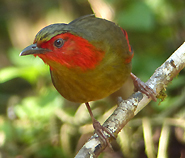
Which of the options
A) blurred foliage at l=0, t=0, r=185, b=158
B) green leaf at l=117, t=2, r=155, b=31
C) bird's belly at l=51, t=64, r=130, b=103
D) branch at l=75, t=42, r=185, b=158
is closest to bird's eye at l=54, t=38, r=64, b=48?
bird's belly at l=51, t=64, r=130, b=103

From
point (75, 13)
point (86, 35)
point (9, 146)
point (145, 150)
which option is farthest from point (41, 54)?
point (75, 13)

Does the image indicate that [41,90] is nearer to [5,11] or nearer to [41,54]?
[41,54]

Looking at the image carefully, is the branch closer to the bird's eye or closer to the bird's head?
the bird's head

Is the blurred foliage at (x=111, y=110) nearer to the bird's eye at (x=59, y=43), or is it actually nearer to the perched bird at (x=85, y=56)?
the perched bird at (x=85, y=56)

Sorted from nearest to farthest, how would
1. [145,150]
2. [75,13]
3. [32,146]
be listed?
1. [145,150]
2. [32,146]
3. [75,13]

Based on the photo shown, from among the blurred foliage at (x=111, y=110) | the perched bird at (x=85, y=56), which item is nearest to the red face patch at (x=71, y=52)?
the perched bird at (x=85, y=56)

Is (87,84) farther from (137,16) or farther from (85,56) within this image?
(137,16)
